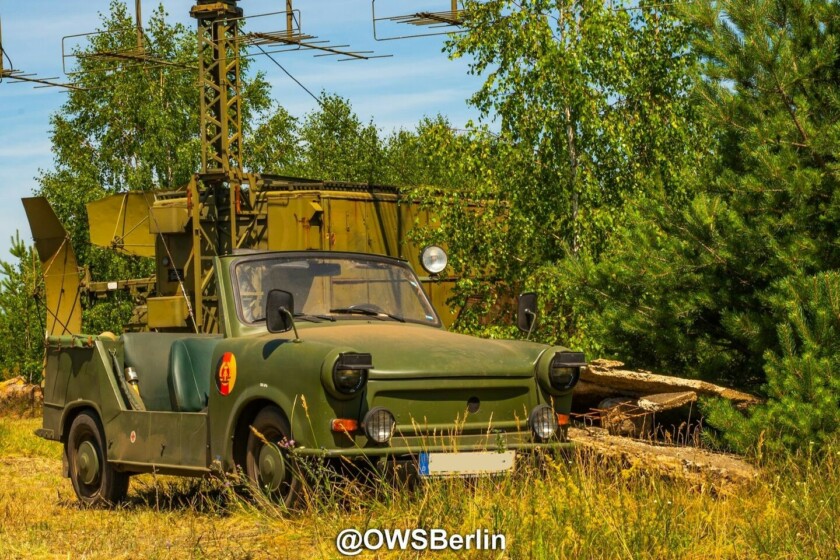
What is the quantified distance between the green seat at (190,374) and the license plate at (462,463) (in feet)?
7.14

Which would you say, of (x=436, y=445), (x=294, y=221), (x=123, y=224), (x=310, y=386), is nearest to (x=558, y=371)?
(x=436, y=445)

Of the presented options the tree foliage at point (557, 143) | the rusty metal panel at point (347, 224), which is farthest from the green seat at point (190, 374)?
the rusty metal panel at point (347, 224)

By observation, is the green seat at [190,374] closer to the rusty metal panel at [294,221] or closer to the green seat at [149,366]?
the green seat at [149,366]

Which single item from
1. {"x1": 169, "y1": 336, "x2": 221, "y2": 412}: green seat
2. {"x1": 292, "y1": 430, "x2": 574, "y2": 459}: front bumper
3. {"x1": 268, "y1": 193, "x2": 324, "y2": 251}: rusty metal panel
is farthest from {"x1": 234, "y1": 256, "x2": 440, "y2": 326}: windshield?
{"x1": 268, "y1": 193, "x2": 324, "y2": 251}: rusty metal panel

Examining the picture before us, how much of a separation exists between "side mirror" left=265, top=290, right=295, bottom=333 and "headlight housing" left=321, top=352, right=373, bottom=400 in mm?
544

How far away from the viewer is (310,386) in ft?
24.8

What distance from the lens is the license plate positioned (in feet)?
24.3

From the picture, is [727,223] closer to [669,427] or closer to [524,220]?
[669,427]

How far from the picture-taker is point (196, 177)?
73.1ft

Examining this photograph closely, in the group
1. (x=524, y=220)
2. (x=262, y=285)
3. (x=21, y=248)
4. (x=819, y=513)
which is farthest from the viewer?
(x=21, y=248)

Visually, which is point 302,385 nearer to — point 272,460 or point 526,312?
point 272,460

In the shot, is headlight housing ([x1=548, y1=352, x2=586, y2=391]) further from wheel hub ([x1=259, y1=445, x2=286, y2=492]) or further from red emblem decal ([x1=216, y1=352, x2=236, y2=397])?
red emblem decal ([x1=216, y1=352, x2=236, y2=397])

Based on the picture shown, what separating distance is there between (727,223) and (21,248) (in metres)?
17.8

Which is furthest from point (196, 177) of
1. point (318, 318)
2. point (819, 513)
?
point (819, 513)
